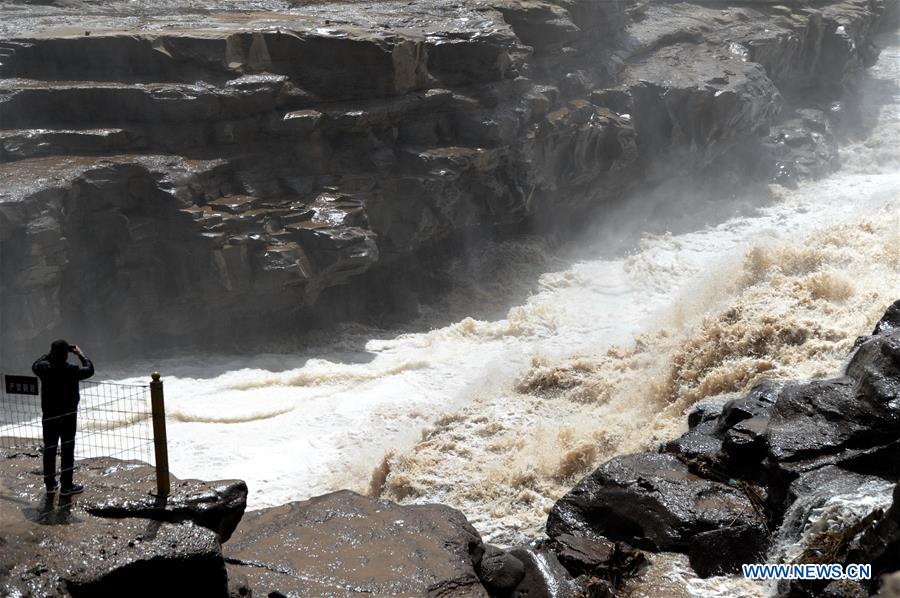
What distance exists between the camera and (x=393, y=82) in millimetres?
20000

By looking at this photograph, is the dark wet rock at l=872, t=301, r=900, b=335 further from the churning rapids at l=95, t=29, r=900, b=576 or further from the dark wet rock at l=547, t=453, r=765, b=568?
the dark wet rock at l=547, t=453, r=765, b=568

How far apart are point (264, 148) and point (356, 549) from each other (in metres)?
11.2

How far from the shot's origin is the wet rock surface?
7457 mm

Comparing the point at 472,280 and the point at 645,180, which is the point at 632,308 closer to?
the point at 472,280

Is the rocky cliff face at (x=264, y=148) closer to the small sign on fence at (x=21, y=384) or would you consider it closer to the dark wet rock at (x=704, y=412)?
the dark wet rock at (x=704, y=412)

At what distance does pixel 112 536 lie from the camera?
25.9 feet

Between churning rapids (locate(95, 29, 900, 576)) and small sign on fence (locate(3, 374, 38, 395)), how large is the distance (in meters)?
5.43

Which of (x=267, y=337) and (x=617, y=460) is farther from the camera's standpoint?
(x=267, y=337)

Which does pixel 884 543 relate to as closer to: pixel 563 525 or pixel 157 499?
pixel 563 525

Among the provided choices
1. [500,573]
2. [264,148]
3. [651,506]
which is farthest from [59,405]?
[264,148]

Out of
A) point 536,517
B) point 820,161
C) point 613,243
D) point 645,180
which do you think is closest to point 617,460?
point 536,517

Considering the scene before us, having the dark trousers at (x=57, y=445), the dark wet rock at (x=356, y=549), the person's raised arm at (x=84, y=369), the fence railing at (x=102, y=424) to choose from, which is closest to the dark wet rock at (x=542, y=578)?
the dark wet rock at (x=356, y=549)

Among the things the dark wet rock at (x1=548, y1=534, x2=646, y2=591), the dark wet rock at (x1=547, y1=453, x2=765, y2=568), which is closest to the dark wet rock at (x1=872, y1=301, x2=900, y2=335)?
the dark wet rock at (x1=547, y1=453, x2=765, y2=568)

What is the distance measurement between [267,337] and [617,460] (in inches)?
366
